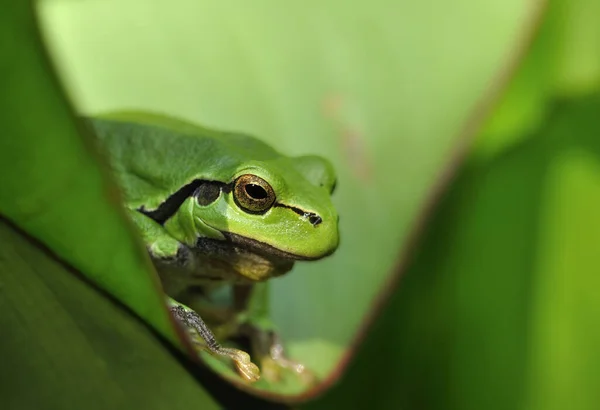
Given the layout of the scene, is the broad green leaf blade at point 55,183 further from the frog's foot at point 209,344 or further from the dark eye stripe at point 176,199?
the dark eye stripe at point 176,199

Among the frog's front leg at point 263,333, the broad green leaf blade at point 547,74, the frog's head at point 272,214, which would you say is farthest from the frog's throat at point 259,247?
the broad green leaf blade at point 547,74

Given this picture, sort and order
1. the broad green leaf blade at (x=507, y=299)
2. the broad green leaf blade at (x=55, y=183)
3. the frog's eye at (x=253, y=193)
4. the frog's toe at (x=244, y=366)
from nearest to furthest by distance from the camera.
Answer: the broad green leaf blade at (x=55, y=183), the frog's toe at (x=244, y=366), the frog's eye at (x=253, y=193), the broad green leaf blade at (x=507, y=299)

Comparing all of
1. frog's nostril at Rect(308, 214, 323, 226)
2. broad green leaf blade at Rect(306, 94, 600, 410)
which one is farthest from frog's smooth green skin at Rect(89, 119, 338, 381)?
broad green leaf blade at Rect(306, 94, 600, 410)

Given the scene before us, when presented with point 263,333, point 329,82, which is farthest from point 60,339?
point 329,82

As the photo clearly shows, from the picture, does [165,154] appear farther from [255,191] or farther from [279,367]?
[279,367]

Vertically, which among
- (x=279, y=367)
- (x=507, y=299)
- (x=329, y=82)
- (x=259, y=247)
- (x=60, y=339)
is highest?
(x=329, y=82)

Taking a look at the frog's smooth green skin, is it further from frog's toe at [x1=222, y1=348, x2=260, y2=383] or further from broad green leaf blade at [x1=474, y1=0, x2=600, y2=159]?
broad green leaf blade at [x1=474, y1=0, x2=600, y2=159]
